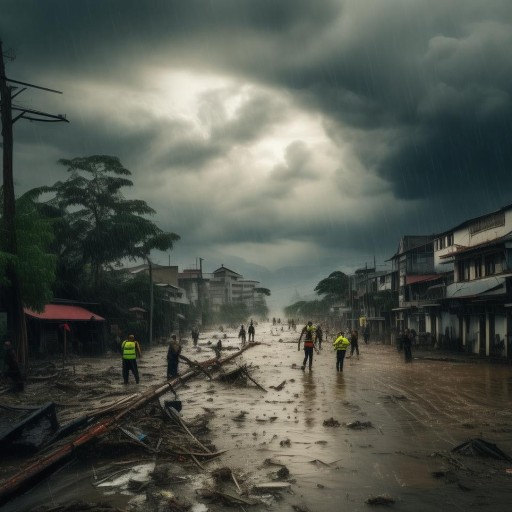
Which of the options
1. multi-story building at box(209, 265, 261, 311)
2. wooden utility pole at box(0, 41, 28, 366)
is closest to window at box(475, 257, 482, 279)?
wooden utility pole at box(0, 41, 28, 366)

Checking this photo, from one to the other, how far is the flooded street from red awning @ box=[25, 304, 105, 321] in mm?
14300

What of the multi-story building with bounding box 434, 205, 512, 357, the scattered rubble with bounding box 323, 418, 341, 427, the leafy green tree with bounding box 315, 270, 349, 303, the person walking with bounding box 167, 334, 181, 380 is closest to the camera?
the scattered rubble with bounding box 323, 418, 341, 427

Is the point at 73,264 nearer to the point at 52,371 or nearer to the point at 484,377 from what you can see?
the point at 52,371

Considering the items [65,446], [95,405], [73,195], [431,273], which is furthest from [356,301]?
[65,446]

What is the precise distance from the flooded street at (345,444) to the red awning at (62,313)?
14.3m

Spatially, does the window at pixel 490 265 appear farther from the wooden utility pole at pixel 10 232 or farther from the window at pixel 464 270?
the wooden utility pole at pixel 10 232

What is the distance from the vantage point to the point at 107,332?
4369 centimetres

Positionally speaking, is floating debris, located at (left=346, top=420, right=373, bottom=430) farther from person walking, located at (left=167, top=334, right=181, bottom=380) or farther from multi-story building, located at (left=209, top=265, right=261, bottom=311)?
multi-story building, located at (left=209, top=265, right=261, bottom=311)

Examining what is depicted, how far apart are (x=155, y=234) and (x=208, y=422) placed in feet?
117

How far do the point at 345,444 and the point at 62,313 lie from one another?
28.4m

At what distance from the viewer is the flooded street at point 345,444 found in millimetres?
7340

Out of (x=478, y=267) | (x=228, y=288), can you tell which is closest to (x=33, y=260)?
(x=478, y=267)

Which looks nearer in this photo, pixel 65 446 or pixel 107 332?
pixel 65 446

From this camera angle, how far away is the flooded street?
7.34m
